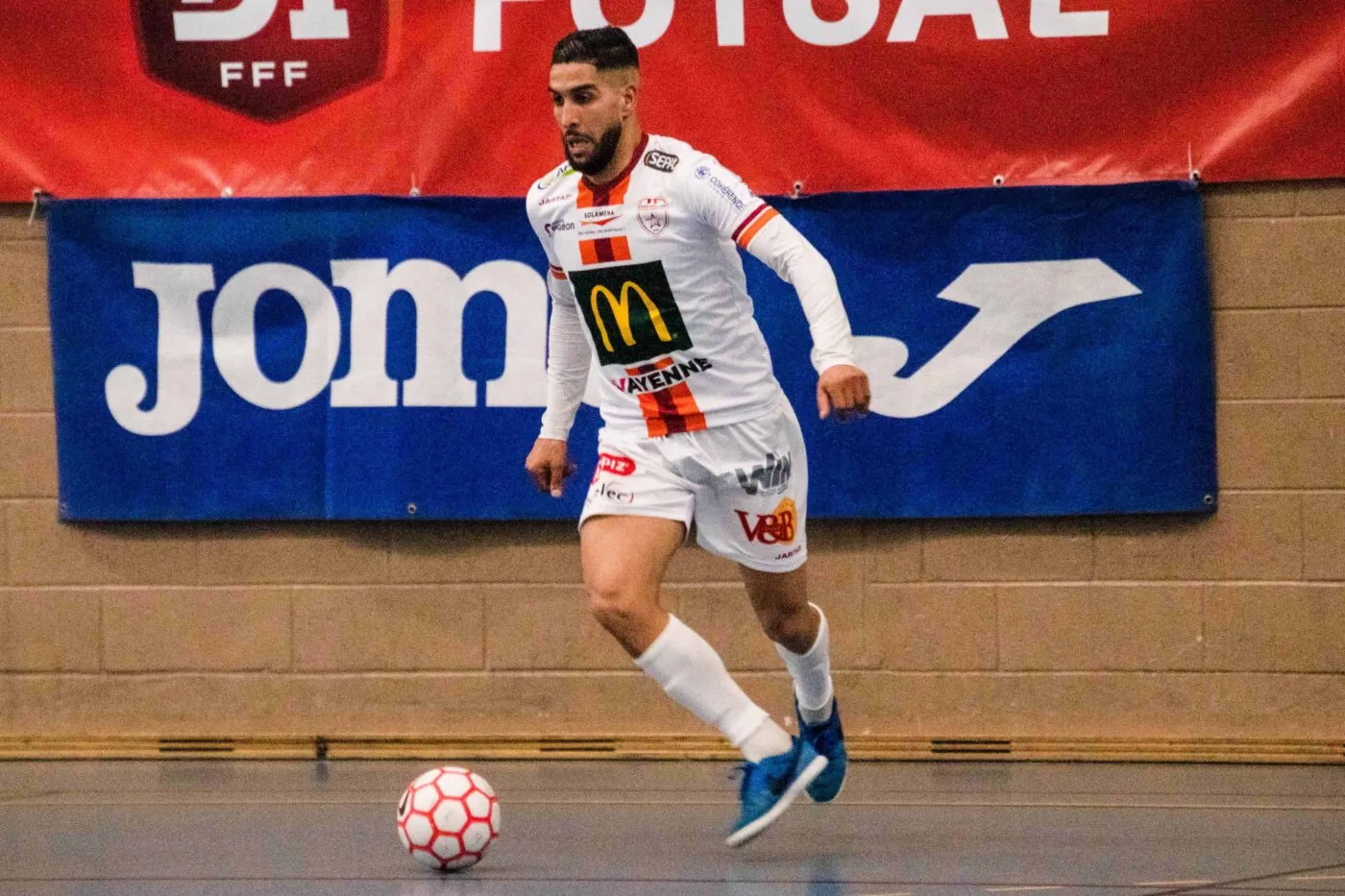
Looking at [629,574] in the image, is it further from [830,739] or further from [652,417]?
[830,739]

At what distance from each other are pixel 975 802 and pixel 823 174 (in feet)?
6.31

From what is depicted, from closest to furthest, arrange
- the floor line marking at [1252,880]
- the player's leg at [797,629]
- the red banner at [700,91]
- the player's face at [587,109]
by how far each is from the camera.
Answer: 1. the floor line marking at [1252,880]
2. the player's face at [587,109]
3. the player's leg at [797,629]
4. the red banner at [700,91]

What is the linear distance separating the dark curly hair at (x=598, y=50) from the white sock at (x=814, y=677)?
4.42 ft

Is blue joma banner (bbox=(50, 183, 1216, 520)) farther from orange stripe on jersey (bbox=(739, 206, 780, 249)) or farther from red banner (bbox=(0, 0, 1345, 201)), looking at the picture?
orange stripe on jersey (bbox=(739, 206, 780, 249))

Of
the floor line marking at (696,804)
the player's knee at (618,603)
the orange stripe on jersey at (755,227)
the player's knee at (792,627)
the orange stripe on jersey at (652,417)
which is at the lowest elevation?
the floor line marking at (696,804)

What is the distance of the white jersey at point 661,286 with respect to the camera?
409 centimetres

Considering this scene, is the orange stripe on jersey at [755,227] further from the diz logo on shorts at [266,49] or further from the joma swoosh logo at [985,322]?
the diz logo on shorts at [266,49]

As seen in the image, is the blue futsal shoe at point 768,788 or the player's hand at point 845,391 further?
the blue futsal shoe at point 768,788

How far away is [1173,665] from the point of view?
5.68m

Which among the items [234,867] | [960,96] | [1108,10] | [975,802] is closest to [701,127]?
[960,96]

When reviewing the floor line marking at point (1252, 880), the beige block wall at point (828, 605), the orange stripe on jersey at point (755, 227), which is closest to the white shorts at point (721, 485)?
the orange stripe on jersey at point (755, 227)

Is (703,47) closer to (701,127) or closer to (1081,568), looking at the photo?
(701,127)

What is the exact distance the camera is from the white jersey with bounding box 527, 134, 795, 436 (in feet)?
13.4

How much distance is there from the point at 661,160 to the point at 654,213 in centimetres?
13
